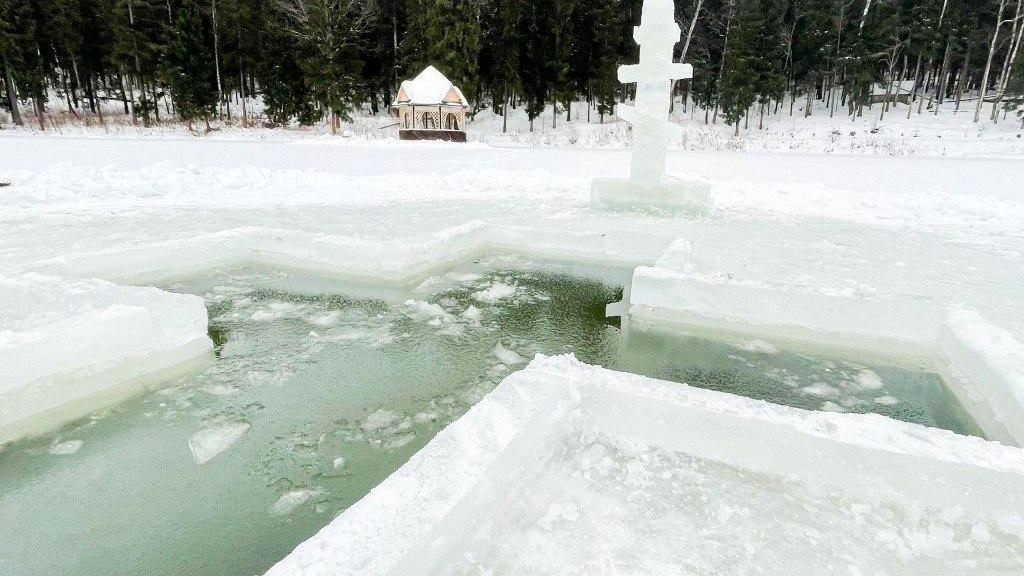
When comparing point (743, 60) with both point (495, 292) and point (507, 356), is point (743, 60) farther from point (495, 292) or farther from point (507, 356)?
point (507, 356)

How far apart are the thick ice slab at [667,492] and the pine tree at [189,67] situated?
2696cm

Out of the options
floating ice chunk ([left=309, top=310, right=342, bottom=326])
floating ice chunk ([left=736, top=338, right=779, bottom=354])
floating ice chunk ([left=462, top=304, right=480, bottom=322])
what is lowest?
floating ice chunk ([left=309, top=310, right=342, bottom=326])

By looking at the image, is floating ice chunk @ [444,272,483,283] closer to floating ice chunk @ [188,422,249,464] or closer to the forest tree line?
floating ice chunk @ [188,422,249,464]

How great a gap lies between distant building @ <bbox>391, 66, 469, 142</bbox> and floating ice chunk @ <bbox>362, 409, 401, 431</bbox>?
1828 centimetres

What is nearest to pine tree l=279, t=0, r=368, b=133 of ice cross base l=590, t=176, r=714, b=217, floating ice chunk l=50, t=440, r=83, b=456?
ice cross base l=590, t=176, r=714, b=217

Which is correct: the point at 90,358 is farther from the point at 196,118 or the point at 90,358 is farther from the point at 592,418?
the point at 196,118

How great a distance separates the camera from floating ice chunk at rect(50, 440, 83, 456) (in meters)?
2.42

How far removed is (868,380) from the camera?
324 centimetres

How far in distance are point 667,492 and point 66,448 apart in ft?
8.85

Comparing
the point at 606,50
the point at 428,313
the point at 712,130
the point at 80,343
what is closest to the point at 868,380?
the point at 428,313

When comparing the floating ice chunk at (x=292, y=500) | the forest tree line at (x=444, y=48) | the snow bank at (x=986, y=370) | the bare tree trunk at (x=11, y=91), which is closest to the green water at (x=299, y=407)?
the floating ice chunk at (x=292, y=500)

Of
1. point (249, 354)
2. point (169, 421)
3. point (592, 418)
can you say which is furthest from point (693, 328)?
point (169, 421)

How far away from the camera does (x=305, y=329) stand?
386 cm

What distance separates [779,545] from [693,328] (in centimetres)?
241
